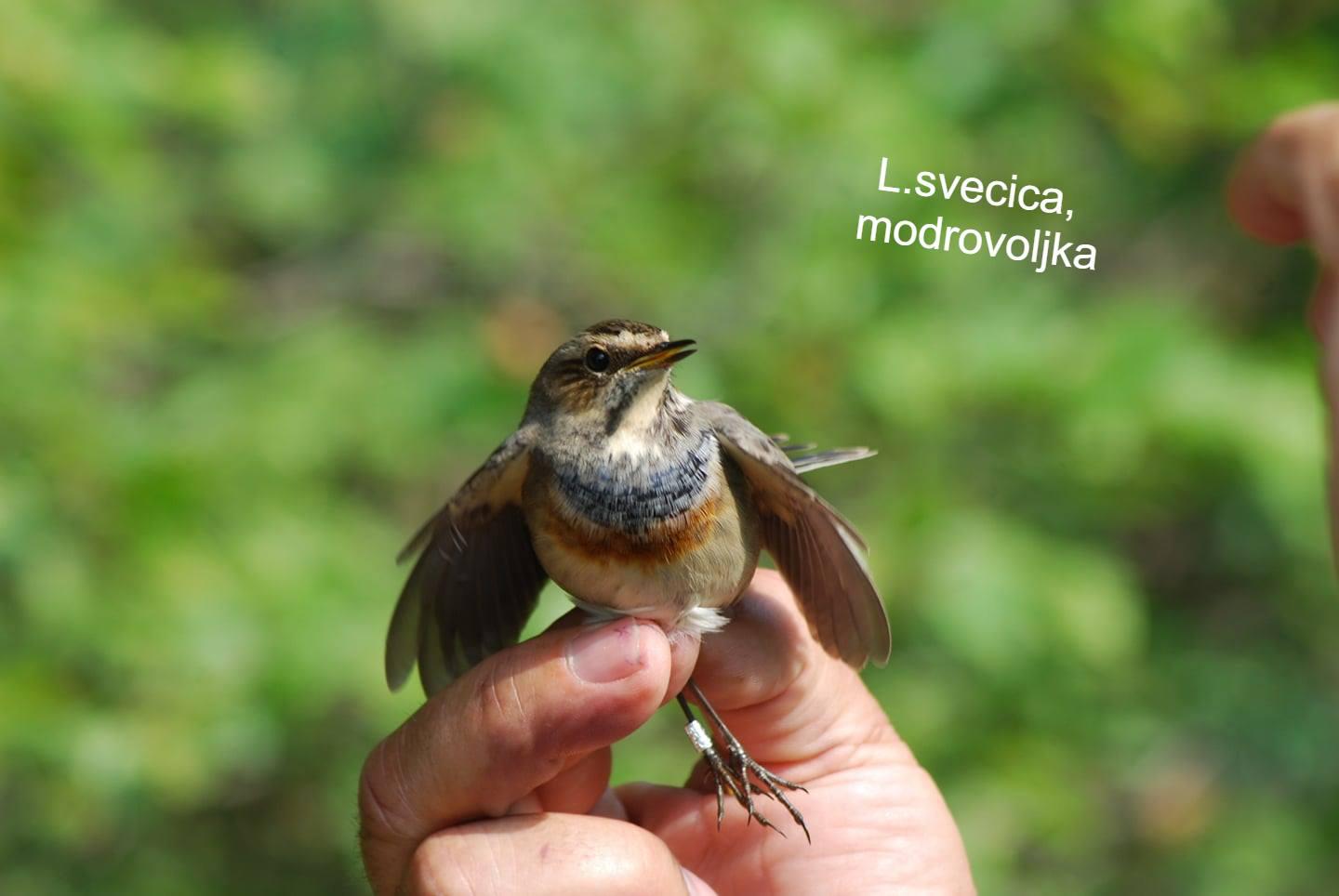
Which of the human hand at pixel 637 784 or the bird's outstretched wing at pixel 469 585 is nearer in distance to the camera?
the human hand at pixel 637 784

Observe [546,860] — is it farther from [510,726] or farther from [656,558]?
[656,558]

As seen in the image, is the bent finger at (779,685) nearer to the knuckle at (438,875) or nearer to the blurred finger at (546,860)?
the blurred finger at (546,860)

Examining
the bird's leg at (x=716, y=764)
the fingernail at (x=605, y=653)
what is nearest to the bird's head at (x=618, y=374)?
the fingernail at (x=605, y=653)

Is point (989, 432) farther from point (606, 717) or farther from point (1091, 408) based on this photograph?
point (606, 717)

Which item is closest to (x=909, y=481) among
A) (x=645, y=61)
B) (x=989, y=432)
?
(x=989, y=432)

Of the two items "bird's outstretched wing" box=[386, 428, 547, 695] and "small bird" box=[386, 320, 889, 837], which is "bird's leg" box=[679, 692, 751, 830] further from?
"bird's outstretched wing" box=[386, 428, 547, 695]

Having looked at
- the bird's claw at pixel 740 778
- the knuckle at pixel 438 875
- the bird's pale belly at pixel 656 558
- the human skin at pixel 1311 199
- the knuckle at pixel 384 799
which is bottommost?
the knuckle at pixel 438 875
